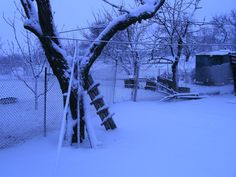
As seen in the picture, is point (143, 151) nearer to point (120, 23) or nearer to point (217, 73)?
point (120, 23)

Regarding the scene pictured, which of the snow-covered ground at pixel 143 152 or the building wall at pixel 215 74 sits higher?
the building wall at pixel 215 74

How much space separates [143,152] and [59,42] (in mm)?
2618

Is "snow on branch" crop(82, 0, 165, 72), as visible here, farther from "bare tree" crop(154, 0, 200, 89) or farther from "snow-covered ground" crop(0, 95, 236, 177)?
"bare tree" crop(154, 0, 200, 89)

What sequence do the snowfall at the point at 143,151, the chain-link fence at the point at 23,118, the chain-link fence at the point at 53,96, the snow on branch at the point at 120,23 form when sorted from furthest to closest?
the chain-link fence at the point at 53,96, the chain-link fence at the point at 23,118, the snow on branch at the point at 120,23, the snowfall at the point at 143,151

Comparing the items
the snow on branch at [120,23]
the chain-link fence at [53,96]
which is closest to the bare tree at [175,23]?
the chain-link fence at [53,96]

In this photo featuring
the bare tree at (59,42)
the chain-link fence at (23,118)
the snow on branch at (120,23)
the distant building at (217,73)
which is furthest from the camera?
the distant building at (217,73)

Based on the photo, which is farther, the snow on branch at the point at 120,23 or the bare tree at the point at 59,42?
the snow on branch at the point at 120,23

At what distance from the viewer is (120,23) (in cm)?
531

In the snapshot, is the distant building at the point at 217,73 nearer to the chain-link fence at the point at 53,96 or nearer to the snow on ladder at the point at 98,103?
the chain-link fence at the point at 53,96

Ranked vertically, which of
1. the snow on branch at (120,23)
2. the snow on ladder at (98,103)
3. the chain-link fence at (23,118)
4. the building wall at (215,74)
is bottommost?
the chain-link fence at (23,118)

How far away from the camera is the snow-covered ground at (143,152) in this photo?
4.12 meters

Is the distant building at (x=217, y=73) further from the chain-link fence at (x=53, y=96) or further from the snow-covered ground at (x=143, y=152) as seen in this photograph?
the snow-covered ground at (x=143, y=152)

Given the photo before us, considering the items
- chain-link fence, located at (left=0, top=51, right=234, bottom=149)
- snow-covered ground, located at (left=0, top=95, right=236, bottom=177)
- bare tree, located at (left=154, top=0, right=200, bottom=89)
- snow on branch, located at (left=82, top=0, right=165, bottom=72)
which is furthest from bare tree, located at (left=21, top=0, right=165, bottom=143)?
bare tree, located at (left=154, top=0, right=200, bottom=89)

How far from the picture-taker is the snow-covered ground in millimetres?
4125
